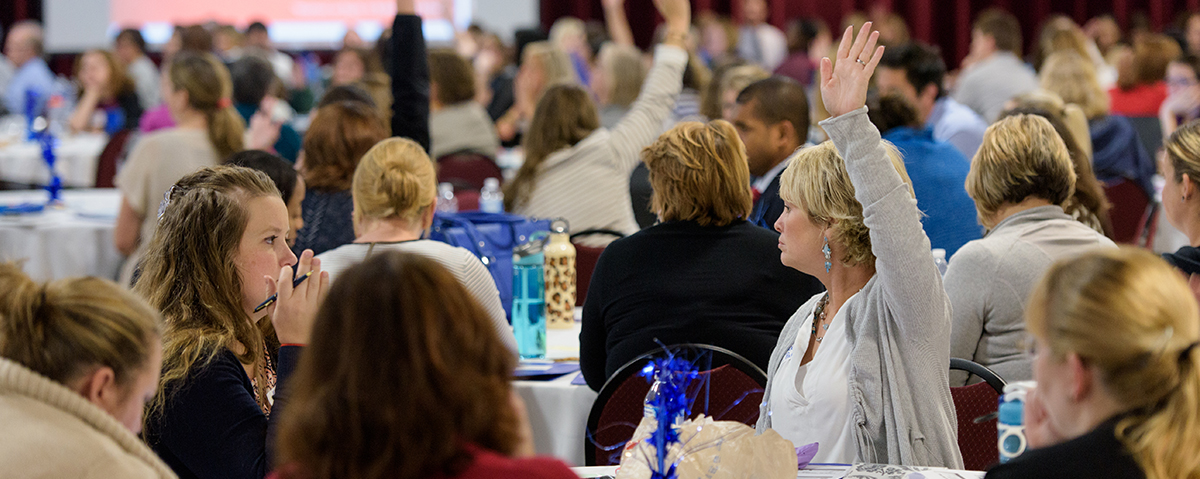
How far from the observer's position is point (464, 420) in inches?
41.6

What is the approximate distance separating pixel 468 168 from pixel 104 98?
13.7 feet

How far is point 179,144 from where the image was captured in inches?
180

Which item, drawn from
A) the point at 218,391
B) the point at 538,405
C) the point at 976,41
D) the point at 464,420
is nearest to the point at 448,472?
the point at 464,420

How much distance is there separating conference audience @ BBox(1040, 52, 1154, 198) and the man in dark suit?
7.35 ft

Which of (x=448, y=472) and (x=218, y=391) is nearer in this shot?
(x=448, y=472)

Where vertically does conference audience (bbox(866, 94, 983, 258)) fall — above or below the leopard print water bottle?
above

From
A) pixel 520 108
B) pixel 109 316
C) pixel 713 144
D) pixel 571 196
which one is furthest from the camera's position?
pixel 520 108

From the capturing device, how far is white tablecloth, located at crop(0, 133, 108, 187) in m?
7.05

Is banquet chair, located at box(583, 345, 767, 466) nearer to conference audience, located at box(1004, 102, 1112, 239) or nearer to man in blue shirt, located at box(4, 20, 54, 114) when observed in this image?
conference audience, located at box(1004, 102, 1112, 239)

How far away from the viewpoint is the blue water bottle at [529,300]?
2945mm

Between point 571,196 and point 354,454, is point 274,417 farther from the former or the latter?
point 571,196

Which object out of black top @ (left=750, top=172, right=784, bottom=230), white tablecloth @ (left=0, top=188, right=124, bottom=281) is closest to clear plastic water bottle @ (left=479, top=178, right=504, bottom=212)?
black top @ (left=750, top=172, right=784, bottom=230)

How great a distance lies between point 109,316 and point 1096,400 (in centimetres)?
116

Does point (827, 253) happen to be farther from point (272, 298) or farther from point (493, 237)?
point (493, 237)
